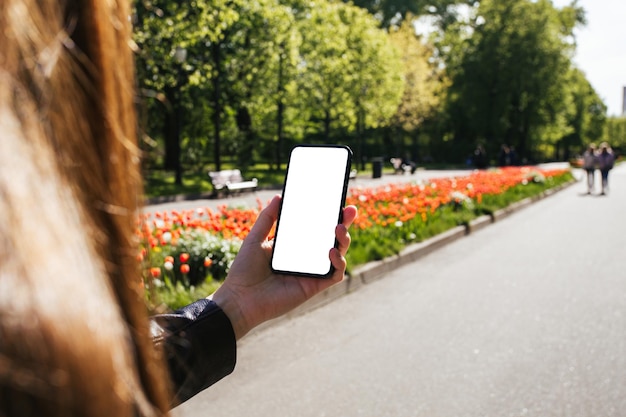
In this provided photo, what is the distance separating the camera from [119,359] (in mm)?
555

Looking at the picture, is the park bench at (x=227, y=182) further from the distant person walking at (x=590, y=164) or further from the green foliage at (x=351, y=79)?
the distant person walking at (x=590, y=164)

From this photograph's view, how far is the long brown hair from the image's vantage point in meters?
0.50

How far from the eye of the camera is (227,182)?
2202 centimetres

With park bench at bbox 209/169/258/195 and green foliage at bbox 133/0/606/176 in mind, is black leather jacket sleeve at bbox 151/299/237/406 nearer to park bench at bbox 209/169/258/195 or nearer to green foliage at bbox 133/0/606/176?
green foliage at bbox 133/0/606/176

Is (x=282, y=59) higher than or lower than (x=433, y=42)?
lower

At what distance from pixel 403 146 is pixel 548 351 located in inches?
2139

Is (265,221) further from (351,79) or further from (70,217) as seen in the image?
(351,79)

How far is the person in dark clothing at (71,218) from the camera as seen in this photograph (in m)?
0.50

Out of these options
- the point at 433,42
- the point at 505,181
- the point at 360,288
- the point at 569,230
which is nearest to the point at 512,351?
the point at 360,288

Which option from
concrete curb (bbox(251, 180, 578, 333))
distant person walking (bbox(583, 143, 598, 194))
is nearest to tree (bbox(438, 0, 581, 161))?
distant person walking (bbox(583, 143, 598, 194))

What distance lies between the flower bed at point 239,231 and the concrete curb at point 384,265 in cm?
14

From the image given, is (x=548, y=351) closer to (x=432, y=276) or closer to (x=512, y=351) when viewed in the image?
(x=512, y=351)

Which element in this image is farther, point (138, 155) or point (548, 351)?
point (548, 351)

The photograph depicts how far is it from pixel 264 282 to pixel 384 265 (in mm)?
7059
